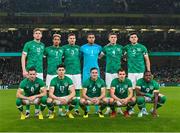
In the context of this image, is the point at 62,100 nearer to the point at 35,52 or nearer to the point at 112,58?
the point at 35,52

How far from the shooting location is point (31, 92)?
9.23 meters

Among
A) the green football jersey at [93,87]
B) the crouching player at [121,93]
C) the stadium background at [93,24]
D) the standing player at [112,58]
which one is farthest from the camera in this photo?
the stadium background at [93,24]

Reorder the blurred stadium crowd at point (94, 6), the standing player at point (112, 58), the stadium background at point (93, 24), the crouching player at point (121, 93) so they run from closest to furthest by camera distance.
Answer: the crouching player at point (121, 93), the standing player at point (112, 58), the stadium background at point (93, 24), the blurred stadium crowd at point (94, 6)

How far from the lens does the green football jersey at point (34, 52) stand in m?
9.94

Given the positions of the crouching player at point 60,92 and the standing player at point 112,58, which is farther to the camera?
the standing player at point 112,58

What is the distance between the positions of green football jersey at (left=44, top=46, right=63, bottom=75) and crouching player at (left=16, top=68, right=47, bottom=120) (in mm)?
962

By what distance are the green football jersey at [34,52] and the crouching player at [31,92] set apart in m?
0.81

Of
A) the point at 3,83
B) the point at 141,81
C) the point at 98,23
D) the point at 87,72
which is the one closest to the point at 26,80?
the point at 87,72

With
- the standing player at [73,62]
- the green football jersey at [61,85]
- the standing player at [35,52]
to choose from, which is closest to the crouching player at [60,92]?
the green football jersey at [61,85]

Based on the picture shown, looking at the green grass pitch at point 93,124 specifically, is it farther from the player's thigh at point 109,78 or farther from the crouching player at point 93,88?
the player's thigh at point 109,78

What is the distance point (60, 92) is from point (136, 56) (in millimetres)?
2215

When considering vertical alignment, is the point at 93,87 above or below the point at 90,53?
below

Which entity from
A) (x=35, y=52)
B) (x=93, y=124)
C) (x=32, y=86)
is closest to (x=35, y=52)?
(x=35, y=52)

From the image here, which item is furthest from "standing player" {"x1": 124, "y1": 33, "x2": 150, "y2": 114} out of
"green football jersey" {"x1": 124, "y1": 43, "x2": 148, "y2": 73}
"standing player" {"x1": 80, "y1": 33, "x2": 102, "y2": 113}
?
"standing player" {"x1": 80, "y1": 33, "x2": 102, "y2": 113}
